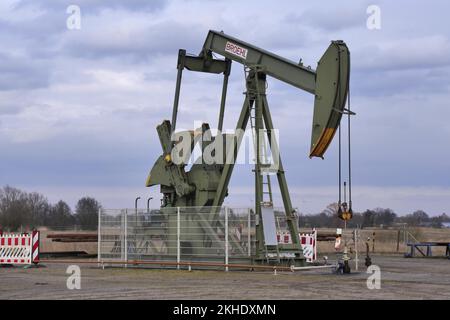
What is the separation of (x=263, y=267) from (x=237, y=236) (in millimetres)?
1191

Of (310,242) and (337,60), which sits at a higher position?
(337,60)

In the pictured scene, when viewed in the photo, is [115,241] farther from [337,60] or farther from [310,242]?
[337,60]

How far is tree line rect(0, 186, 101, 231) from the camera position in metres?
58.7

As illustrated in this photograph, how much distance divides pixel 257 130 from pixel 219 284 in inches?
223

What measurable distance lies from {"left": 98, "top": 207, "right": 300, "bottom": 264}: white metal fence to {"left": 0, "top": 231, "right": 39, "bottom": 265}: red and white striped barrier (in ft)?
6.85

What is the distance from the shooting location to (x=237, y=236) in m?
20.2

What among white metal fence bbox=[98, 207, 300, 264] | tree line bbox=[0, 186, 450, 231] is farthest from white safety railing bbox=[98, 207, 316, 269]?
tree line bbox=[0, 186, 450, 231]

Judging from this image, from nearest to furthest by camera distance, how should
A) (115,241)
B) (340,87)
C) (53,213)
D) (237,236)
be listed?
(340,87) → (237,236) → (115,241) → (53,213)

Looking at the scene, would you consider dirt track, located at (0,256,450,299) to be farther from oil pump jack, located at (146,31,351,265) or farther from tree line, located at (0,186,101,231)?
tree line, located at (0,186,101,231)

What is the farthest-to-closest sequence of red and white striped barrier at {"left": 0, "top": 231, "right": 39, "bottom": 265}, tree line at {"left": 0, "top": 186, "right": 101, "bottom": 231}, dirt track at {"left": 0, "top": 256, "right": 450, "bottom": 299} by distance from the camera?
tree line at {"left": 0, "top": 186, "right": 101, "bottom": 231} → red and white striped barrier at {"left": 0, "top": 231, "right": 39, "bottom": 265} → dirt track at {"left": 0, "top": 256, "right": 450, "bottom": 299}

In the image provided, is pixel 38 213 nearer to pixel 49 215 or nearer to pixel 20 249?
pixel 49 215

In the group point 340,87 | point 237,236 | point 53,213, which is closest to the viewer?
point 340,87

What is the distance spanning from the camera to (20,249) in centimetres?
2316
